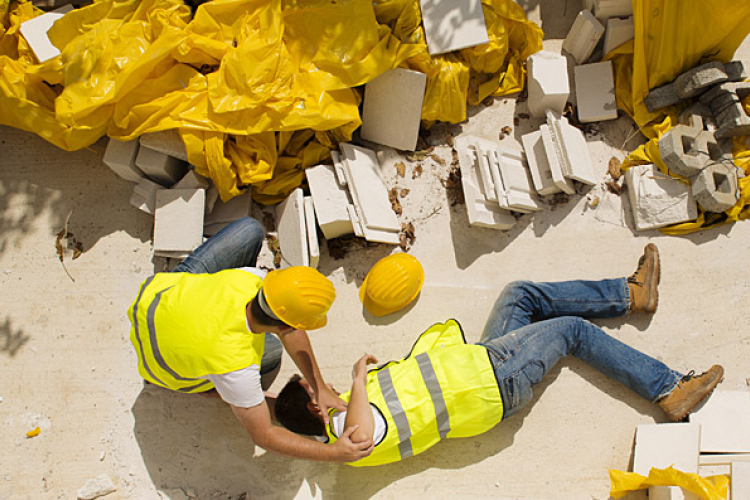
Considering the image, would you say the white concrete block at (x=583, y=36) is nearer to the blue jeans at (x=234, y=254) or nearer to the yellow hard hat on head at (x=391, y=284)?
the yellow hard hat on head at (x=391, y=284)

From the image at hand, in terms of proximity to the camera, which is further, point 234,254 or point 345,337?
point 345,337

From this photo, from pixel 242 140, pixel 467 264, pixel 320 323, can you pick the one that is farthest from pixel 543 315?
pixel 242 140

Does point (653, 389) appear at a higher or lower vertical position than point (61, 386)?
higher

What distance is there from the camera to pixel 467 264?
3803 mm

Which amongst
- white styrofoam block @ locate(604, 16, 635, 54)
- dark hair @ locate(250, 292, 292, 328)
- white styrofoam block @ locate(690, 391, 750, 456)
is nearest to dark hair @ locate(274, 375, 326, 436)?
dark hair @ locate(250, 292, 292, 328)

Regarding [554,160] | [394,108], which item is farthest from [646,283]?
[394,108]

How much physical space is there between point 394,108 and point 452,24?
0.65m

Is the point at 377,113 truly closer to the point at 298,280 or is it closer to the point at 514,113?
the point at 514,113

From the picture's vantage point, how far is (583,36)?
13.0 feet

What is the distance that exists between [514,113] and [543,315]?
4.76 ft

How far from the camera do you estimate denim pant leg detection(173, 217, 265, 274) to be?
129 inches

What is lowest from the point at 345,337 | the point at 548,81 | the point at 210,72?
the point at 345,337

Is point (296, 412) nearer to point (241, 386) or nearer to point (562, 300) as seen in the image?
point (241, 386)

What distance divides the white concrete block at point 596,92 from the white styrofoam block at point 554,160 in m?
0.40
